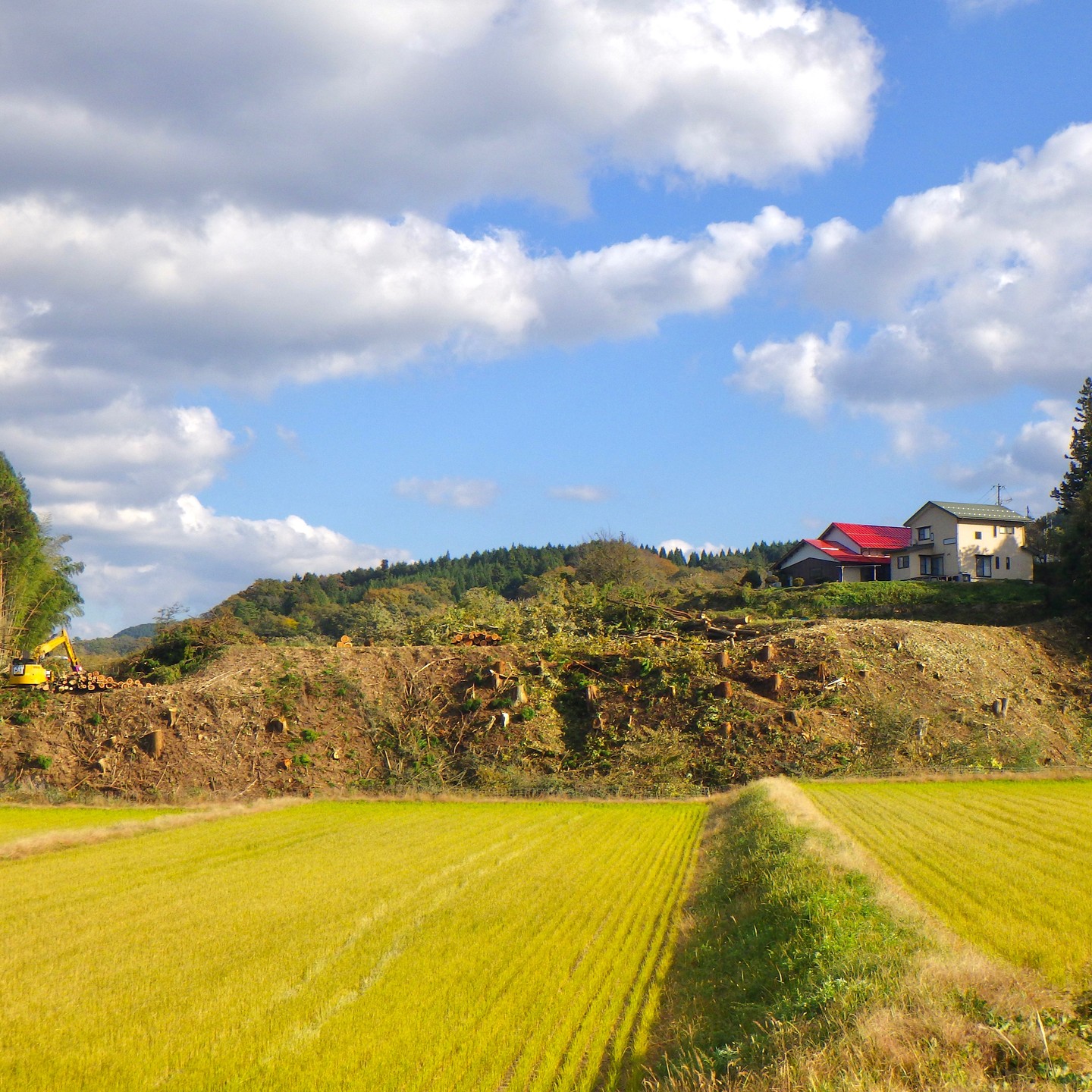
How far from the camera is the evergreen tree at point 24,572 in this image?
4169 cm

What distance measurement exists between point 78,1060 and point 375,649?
28956mm

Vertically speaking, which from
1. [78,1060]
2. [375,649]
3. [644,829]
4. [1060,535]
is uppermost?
[1060,535]

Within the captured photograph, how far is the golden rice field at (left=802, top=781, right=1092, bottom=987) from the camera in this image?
351 inches

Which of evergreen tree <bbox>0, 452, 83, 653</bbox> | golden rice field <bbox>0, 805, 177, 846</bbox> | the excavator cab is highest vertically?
evergreen tree <bbox>0, 452, 83, 653</bbox>

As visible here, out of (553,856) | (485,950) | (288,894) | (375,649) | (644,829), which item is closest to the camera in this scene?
(485,950)

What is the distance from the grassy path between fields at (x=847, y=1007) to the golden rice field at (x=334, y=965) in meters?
0.57

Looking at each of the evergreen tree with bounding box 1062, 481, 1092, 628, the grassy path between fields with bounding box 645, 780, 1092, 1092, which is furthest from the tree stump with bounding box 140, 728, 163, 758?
the evergreen tree with bounding box 1062, 481, 1092, 628

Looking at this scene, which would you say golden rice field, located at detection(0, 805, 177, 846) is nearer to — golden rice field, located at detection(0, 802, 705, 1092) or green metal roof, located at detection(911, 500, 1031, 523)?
golden rice field, located at detection(0, 802, 705, 1092)

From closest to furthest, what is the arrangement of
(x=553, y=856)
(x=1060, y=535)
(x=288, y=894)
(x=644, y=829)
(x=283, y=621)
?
(x=288, y=894) → (x=553, y=856) → (x=644, y=829) → (x=1060, y=535) → (x=283, y=621)

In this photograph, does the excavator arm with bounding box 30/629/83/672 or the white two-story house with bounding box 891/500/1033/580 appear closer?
the excavator arm with bounding box 30/629/83/672

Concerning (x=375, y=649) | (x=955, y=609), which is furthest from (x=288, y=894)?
(x=955, y=609)

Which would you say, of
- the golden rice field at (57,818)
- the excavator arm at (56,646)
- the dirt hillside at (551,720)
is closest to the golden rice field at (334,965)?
the golden rice field at (57,818)

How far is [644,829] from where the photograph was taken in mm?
20516

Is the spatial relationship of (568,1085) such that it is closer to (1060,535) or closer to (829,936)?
(829,936)
